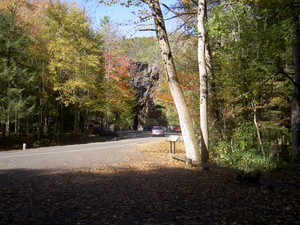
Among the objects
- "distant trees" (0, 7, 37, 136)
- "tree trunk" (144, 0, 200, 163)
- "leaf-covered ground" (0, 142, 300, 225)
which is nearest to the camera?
"leaf-covered ground" (0, 142, 300, 225)

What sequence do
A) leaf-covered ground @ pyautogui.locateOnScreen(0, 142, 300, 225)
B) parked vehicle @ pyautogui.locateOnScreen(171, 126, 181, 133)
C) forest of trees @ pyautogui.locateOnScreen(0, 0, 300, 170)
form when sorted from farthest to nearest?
parked vehicle @ pyautogui.locateOnScreen(171, 126, 181, 133)
forest of trees @ pyautogui.locateOnScreen(0, 0, 300, 170)
leaf-covered ground @ pyautogui.locateOnScreen(0, 142, 300, 225)

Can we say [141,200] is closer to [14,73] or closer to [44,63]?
[14,73]

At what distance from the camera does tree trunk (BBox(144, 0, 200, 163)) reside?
13.2 metres

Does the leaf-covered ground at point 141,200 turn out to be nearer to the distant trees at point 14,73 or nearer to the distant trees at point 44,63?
the distant trees at point 14,73

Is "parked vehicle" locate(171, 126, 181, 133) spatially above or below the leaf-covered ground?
above

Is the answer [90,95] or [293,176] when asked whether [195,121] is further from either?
[90,95]

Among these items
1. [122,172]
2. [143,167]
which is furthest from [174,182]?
[143,167]

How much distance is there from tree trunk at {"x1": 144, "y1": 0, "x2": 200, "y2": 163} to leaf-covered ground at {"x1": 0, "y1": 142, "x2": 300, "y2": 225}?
2.72 metres

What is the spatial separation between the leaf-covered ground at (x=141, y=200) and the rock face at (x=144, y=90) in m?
48.9

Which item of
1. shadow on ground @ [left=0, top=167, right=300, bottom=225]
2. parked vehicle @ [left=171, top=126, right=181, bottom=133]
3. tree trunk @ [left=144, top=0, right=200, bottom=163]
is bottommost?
shadow on ground @ [left=0, top=167, right=300, bottom=225]

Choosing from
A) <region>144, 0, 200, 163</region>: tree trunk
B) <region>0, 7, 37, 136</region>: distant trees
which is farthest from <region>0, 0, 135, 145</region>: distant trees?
<region>144, 0, 200, 163</region>: tree trunk

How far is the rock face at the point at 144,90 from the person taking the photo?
59.8m

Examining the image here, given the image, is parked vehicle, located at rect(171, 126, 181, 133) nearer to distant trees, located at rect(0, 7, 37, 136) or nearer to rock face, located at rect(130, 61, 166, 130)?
rock face, located at rect(130, 61, 166, 130)

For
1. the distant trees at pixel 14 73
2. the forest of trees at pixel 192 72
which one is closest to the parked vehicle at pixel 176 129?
the forest of trees at pixel 192 72
